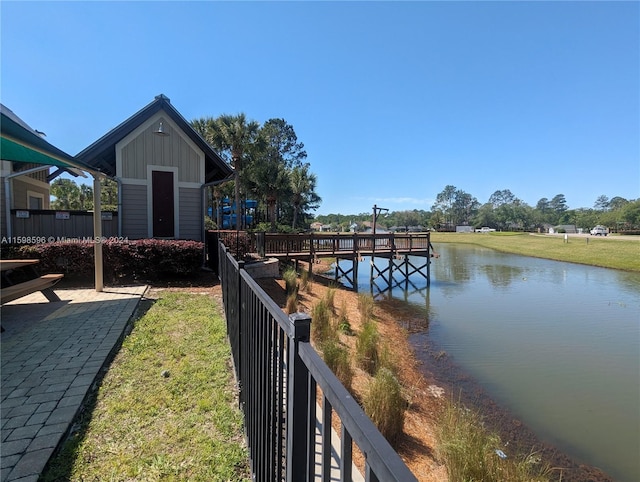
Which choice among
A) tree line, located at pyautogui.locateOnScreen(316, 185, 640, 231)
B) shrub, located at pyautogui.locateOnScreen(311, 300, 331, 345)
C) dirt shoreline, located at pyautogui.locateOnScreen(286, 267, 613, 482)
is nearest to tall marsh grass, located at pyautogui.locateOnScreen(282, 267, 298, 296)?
dirt shoreline, located at pyautogui.locateOnScreen(286, 267, 613, 482)

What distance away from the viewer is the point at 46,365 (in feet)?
12.0

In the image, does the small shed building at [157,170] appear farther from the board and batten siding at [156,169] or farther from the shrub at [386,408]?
the shrub at [386,408]

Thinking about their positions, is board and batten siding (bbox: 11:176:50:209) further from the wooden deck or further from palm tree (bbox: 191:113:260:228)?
palm tree (bbox: 191:113:260:228)

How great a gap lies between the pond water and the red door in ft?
28.9

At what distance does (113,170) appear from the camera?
10555mm

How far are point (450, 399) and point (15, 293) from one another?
278 inches

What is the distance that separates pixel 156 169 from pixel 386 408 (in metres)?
9.78

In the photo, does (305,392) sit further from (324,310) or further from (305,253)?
(305,253)

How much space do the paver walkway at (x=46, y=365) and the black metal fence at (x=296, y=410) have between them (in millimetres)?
1627

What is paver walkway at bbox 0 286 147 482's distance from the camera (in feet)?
7.85

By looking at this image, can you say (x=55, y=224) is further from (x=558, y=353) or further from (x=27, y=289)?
(x=558, y=353)

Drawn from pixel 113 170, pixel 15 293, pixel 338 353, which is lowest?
pixel 338 353

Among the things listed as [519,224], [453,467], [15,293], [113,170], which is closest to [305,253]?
[113,170]

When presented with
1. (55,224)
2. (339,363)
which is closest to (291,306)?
(339,363)
